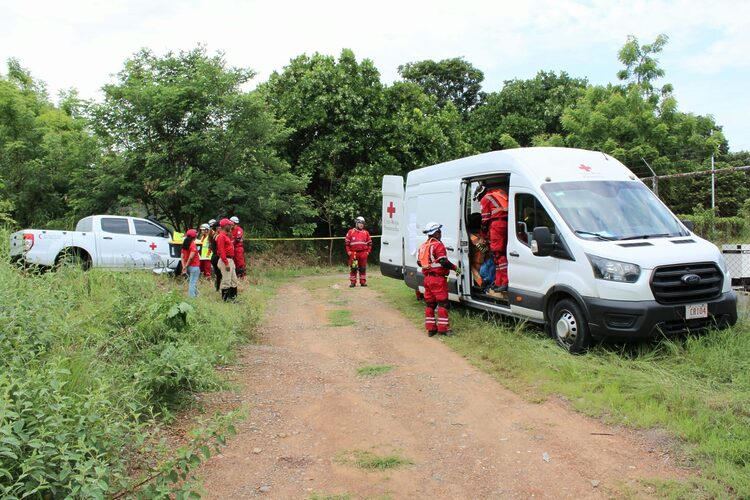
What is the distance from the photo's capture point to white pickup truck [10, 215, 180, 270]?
12.7 metres

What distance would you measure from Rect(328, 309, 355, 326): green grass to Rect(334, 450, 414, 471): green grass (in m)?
5.24

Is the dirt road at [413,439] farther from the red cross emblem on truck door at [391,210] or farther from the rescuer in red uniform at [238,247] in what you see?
the rescuer in red uniform at [238,247]

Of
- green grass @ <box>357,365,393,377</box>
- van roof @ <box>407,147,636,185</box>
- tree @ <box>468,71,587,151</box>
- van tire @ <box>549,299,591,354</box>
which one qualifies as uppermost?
tree @ <box>468,71,587,151</box>

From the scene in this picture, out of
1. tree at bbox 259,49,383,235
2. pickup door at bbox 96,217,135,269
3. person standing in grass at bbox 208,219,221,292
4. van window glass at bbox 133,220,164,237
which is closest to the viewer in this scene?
person standing in grass at bbox 208,219,221,292

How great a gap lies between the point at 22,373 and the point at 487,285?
6.50 m

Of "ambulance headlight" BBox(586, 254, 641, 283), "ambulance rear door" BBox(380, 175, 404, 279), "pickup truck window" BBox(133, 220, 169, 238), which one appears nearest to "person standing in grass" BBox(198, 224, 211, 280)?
"pickup truck window" BBox(133, 220, 169, 238)

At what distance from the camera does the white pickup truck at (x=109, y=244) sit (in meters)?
12.7

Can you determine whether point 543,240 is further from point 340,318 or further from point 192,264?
point 192,264

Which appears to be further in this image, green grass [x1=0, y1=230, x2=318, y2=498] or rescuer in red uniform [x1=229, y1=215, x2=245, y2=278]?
rescuer in red uniform [x1=229, y1=215, x2=245, y2=278]

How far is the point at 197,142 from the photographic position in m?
16.7

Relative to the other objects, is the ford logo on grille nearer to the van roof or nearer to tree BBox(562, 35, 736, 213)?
the van roof

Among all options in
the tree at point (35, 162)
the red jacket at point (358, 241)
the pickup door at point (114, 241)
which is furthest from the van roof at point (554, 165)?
the tree at point (35, 162)

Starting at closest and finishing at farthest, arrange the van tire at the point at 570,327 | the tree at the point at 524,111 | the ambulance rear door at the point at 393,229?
1. the van tire at the point at 570,327
2. the ambulance rear door at the point at 393,229
3. the tree at the point at 524,111

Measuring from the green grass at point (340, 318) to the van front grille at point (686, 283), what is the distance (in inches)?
191
